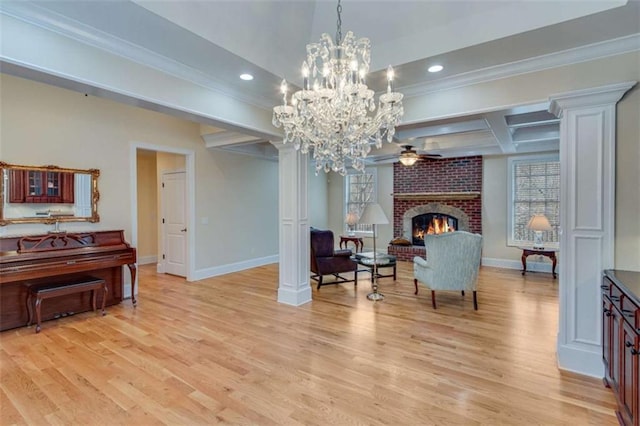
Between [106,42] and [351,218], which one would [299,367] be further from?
[351,218]

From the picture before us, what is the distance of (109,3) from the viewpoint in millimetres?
2072

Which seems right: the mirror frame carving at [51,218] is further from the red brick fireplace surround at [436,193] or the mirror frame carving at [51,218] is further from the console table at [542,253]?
the console table at [542,253]

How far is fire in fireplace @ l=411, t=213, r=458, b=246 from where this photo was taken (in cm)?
757

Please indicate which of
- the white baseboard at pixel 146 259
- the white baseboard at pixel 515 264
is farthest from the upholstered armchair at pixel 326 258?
the white baseboard at pixel 146 259

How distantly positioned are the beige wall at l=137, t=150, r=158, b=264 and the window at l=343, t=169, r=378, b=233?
492 cm

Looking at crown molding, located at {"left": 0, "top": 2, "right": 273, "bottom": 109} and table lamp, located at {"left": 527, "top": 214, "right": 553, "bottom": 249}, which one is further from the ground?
crown molding, located at {"left": 0, "top": 2, "right": 273, "bottom": 109}

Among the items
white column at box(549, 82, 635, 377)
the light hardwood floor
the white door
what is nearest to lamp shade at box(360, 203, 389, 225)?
the light hardwood floor

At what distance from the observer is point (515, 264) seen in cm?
677

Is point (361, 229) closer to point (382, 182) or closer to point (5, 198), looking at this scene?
point (382, 182)

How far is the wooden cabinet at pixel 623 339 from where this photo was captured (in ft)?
5.48

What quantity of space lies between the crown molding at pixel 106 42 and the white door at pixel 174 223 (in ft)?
10.7

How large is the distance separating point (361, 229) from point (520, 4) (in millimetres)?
6969

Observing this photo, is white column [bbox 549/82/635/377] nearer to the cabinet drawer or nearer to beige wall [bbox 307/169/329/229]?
the cabinet drawer

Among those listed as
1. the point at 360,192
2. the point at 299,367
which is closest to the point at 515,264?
the point at 360,192
